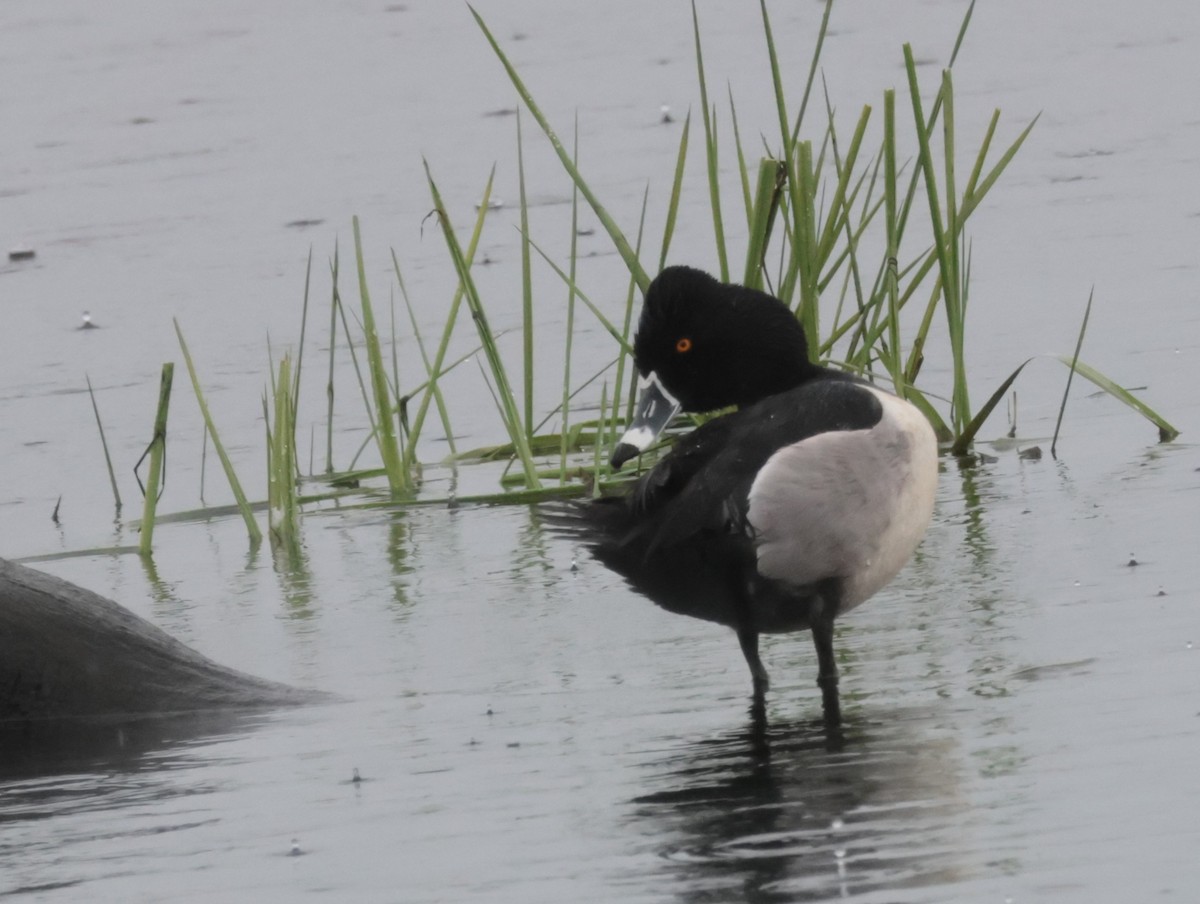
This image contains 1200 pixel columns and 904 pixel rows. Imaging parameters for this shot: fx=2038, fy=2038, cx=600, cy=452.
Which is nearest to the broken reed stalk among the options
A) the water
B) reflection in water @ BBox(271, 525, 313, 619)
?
the water

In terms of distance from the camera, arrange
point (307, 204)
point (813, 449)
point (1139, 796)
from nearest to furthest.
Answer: point (1139, 796)
point (813, 449)
point (307, 204)

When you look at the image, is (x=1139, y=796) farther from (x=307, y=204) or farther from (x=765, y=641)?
(x=307, y=204)

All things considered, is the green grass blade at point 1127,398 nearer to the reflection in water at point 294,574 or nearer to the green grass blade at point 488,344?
the green grass blade at point 488,344

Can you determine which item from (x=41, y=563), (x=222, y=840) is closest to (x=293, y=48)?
(x=41, y=563)

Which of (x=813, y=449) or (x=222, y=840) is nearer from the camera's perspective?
(x=222, y=840)

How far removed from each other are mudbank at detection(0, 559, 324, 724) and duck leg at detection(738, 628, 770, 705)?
0.95 meters

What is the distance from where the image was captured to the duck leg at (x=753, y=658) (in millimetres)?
4230

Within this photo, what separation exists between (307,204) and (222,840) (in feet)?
26.9

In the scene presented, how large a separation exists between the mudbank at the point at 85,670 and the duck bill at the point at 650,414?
919 millimetres

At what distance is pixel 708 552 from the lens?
4207 millimetres

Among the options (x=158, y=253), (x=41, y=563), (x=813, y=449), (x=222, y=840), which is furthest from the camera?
(x=158, y=253)

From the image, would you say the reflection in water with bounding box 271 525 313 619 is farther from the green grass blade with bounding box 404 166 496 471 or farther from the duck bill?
the duck bill

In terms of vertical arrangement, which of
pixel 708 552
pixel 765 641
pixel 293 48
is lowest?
pixel 765 641

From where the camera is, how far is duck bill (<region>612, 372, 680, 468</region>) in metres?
4.64
